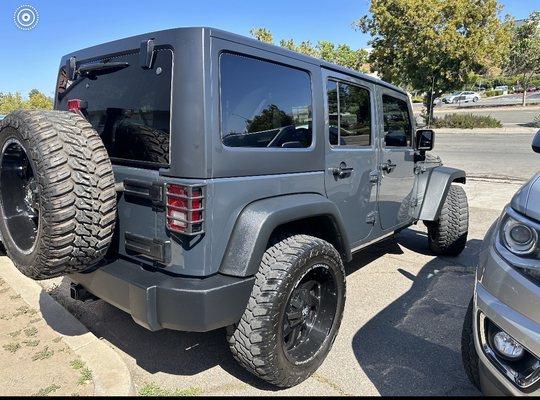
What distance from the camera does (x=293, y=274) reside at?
8.01ft

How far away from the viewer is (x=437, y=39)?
22.9 meters

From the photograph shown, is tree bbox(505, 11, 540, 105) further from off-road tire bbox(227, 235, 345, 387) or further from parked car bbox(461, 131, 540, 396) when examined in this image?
off-road tire bbox(227, 235, 345, 387)

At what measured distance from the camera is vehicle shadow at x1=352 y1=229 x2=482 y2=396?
106 inches

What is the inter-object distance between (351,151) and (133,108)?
5.53 ft

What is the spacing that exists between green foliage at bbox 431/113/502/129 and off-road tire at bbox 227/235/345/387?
26643mm

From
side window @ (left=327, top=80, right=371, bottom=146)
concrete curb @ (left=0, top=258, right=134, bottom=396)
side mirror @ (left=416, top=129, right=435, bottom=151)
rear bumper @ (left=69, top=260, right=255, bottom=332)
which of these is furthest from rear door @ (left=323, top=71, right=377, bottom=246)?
concrete curb @ (left=0, top=258, right=134, bottom=396)

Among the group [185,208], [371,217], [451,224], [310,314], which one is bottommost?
[310,314]

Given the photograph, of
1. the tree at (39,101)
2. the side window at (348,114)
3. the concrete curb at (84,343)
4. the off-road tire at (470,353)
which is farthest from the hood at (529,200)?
the tree at (39,101)

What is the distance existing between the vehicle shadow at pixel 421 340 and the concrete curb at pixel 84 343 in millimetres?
1597

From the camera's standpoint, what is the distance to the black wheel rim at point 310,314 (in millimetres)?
2678

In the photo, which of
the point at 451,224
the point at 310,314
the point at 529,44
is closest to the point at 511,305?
the point at 310,314

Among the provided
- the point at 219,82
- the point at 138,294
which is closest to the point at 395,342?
the point at 138,294

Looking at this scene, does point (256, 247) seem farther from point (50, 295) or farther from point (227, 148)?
point (50, 295)

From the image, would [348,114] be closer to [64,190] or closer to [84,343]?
[64,190]
